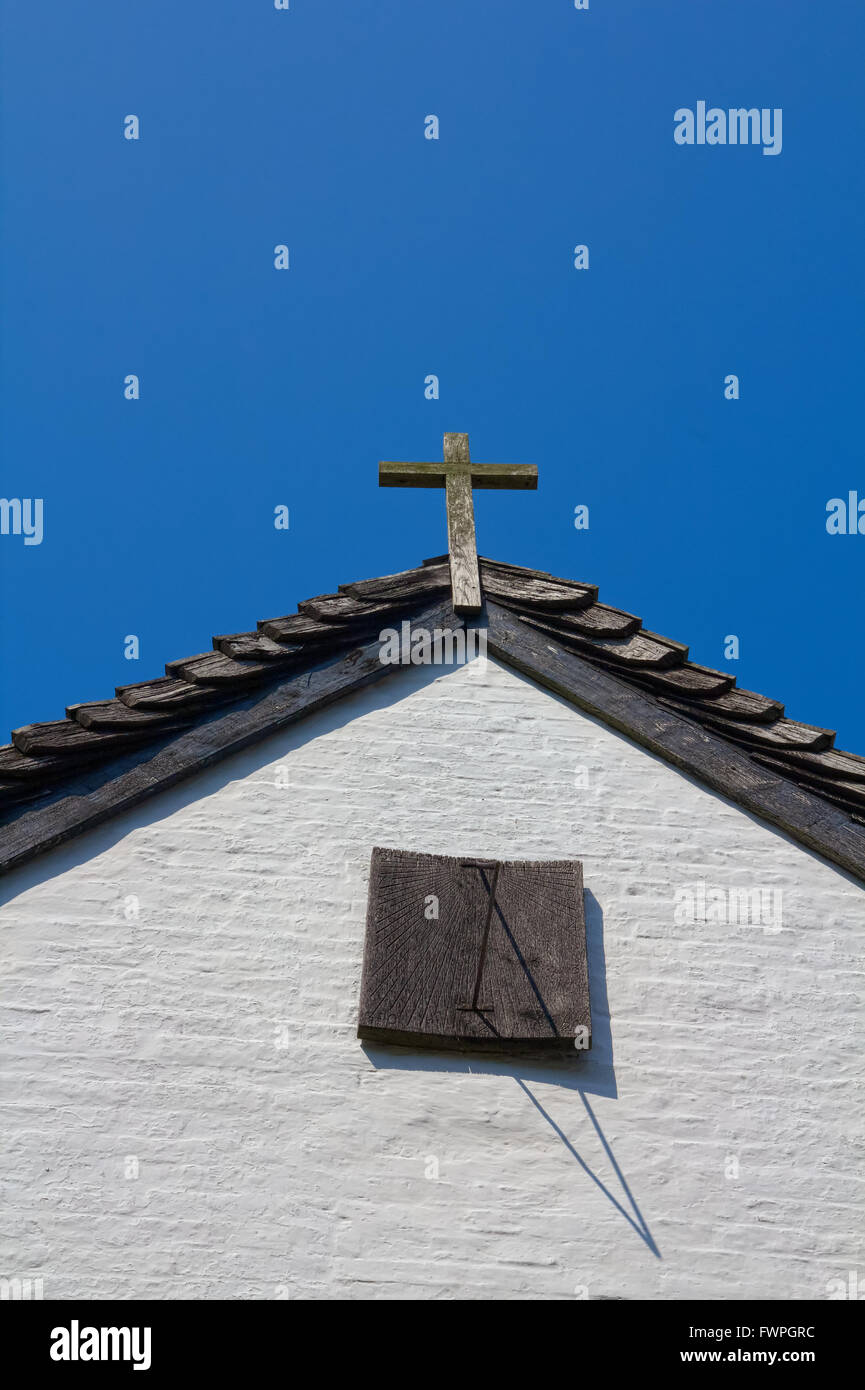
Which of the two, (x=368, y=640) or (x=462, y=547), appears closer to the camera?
(x=368, y=640)

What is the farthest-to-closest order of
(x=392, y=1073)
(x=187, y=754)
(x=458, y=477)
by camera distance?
(x=458, y=477) < (x=187, y=754) < (x=392, y=1073)

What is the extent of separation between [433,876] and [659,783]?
118cm

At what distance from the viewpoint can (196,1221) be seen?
5.32 metres

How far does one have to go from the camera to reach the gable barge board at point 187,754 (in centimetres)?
640

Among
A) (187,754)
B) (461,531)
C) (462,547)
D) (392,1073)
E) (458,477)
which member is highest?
(458,477)

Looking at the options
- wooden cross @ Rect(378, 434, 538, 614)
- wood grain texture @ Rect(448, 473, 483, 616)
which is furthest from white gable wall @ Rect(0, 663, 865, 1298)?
wooden cross @ Rect(378, 434, 538, 614)

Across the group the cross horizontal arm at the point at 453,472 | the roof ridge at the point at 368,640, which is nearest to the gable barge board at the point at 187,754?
the roof ridge at the point at 368,640

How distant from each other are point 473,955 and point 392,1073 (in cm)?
62

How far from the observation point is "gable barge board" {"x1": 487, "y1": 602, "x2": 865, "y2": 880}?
6738 mm

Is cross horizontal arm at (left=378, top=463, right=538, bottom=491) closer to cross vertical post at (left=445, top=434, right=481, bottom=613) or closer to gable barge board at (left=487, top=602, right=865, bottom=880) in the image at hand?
cross vertical post at (left=445, top=434, right=481, bottom=613)

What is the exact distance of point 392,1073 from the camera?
576 centimetres

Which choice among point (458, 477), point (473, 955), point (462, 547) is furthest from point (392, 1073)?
point (458, 477)

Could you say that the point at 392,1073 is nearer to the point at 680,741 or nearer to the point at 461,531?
the point at 680,741
